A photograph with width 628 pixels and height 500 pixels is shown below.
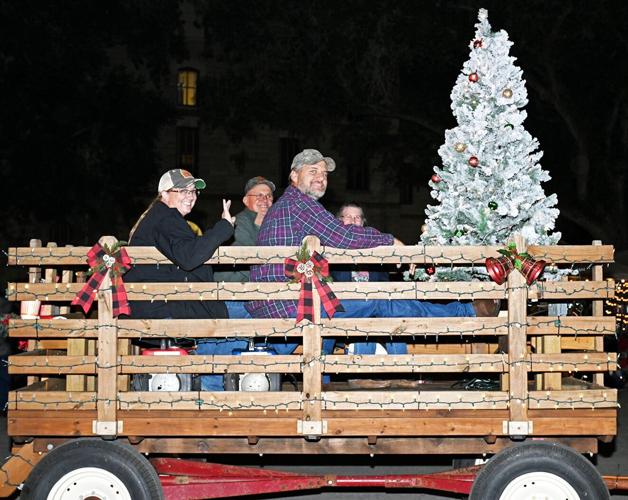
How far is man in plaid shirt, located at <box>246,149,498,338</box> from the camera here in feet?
20.1

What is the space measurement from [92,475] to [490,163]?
18.0ft

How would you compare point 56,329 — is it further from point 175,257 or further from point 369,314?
point 369,314

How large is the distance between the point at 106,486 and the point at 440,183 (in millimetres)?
5391

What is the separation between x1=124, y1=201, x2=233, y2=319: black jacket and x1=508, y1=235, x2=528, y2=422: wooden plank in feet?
6.05

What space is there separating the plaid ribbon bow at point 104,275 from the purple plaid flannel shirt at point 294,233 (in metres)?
1.00

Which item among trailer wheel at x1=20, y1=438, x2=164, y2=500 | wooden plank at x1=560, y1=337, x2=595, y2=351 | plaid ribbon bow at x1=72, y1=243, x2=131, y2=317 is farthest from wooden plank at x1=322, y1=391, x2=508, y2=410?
plaid ribbon bow at x1=72, y1=243, x2=131, y2=317

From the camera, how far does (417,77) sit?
2650cm

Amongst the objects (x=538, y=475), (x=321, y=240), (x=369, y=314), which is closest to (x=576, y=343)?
(x=538, y=475)

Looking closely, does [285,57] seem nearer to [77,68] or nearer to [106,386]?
[77,68]

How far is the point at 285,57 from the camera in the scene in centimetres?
2423

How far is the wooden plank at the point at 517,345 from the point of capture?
566cm

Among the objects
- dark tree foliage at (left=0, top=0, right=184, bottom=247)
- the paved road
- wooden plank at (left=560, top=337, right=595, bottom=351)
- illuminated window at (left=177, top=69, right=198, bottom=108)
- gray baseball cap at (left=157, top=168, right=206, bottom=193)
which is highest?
illuminated window at (left=177, top=69, right=198, bottom=108)

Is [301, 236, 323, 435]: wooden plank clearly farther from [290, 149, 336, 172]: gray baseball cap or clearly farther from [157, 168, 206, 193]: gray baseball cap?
[290, 149, 336, 172]: gray baseball cap

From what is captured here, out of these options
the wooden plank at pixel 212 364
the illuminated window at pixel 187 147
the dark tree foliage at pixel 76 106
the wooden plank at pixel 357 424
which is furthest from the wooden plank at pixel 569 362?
the illuminated window at pixel 187 147
